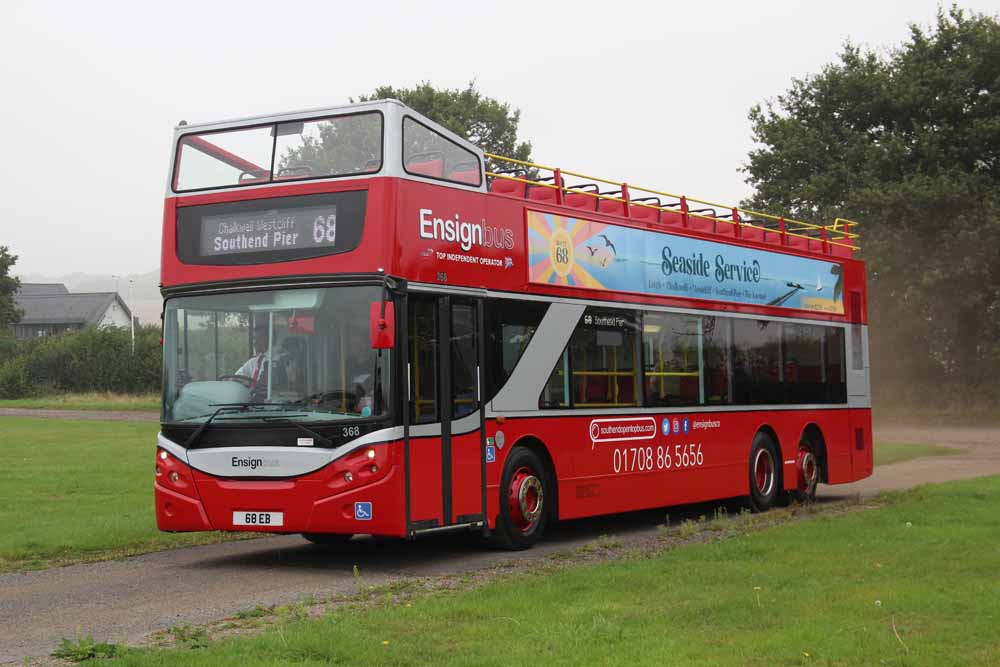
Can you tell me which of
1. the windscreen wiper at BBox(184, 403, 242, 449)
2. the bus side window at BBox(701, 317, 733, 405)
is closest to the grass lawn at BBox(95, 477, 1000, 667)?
the windscreen wiper at BBox(184, 403, 242, 449)

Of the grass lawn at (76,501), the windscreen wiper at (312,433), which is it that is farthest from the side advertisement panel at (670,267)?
the grass lawn at (76,501)

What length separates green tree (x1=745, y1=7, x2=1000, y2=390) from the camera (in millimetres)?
42031

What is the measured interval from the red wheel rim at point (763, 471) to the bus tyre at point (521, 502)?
501cm

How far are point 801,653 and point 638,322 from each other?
344 inches

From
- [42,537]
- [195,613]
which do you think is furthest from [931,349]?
[195,613]

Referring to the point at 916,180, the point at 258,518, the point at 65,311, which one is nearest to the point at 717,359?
the point at 258,518

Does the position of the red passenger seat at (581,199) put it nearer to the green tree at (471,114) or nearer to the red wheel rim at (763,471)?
the red wheel rim at (763,471)

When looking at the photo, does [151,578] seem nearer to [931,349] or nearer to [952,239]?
[952,239]

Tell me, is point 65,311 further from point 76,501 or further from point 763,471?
point 763,471

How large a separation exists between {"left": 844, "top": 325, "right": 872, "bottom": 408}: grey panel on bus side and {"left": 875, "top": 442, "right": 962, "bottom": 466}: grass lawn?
821cm

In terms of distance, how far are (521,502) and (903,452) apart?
20579mm

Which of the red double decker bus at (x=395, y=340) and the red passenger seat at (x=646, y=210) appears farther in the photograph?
the red passenger seat at (x=646, y=210)

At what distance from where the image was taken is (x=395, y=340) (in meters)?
12.1

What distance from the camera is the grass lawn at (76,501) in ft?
46.0
